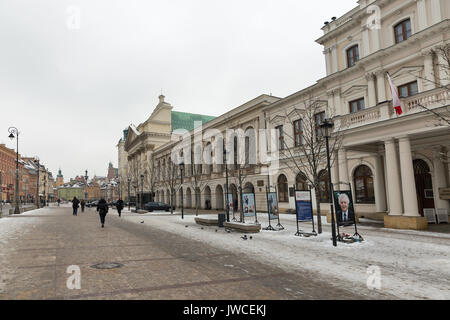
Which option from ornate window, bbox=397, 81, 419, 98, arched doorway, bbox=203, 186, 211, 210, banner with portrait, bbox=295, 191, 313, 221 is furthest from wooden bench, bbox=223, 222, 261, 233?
arched doorway, bbox=203, 186, 211, 210

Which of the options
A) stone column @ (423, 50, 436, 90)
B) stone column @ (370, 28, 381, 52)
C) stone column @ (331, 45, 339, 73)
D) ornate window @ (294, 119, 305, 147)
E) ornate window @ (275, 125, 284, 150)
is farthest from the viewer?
ornate window @ (275, 125, 284, 150)

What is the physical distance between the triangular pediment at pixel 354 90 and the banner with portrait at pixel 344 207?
11.7m

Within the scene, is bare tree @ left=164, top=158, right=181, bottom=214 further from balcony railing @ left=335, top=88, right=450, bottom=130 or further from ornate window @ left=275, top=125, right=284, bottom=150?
balcony railing @ left=335, top=88, right=450, bottom=130

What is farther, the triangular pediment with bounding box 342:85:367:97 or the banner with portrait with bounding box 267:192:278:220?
the triangular pediment with bounding box 342:85:367:97

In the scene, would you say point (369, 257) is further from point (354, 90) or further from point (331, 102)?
point (331, 102)

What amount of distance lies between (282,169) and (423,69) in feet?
46.3

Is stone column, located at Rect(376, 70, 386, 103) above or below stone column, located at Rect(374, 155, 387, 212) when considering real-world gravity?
above

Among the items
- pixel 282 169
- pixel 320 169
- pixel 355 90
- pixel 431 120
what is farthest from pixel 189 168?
pixel 431 120

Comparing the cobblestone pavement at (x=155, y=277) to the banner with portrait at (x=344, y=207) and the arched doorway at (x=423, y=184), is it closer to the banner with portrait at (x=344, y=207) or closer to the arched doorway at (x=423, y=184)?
the banner with portrait at (x=344, y=207)

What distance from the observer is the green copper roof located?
75338 millimetres

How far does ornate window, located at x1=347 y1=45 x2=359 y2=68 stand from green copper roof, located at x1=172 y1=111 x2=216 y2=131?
54.6 m

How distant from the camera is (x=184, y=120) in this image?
77.2m

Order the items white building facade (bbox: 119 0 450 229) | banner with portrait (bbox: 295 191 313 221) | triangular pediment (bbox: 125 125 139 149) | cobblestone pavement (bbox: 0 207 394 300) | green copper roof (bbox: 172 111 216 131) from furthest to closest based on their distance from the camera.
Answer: triangular pediment (bbox: 125 125 139 149) → green copper roof (bbox: 172 111 216 131) → banner with portrait (bbox: 295 191 313 221) → white building facade (bbox: 119 0 450 229) → cobblestone pavement (bbox: 0 207 394 300)
